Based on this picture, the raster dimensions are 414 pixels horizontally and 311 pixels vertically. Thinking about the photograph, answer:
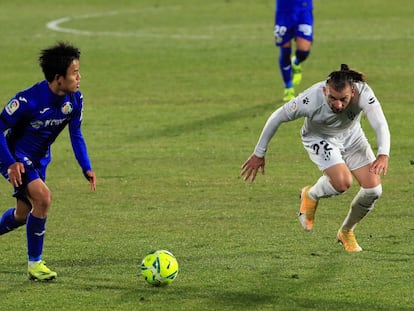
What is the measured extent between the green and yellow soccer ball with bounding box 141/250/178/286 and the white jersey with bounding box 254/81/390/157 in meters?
1.96

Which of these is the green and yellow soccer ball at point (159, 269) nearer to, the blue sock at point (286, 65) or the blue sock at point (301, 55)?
the blue sock at point (286, 65)

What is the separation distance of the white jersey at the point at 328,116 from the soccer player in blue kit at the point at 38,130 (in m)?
2.12

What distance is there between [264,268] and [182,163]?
727 cm

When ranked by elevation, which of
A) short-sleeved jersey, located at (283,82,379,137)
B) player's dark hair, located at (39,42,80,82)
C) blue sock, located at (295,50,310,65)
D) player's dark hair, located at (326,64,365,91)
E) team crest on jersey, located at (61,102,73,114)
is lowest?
blue sock, located at (295,50,310,65)

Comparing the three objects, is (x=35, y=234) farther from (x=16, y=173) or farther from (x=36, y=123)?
(x=36, y=123)

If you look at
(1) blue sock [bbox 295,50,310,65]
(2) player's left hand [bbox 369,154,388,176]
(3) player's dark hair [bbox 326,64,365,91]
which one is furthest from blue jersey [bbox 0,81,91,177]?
(1) blue sock [bbox 295,50,310,65]

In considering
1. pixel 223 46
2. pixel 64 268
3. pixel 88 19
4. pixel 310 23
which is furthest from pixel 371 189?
pixel 88 19

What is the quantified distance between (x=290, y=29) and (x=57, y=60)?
42.8ft

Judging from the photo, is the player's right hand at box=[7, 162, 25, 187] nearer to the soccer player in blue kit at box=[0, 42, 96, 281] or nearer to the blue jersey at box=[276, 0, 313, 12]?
the soccer player in blue kit at box=[0, 42, 96, 281]

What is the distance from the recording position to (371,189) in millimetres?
12984

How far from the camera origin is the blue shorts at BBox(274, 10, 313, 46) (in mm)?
24125

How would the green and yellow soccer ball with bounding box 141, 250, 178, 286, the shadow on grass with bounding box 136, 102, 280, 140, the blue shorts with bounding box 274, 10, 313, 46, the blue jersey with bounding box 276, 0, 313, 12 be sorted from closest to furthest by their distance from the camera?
the green and yellow soccer ball with bounding box 141, 250, 178, 286
the shadow on grass with bounding box 136, 102, 280, 140
the blue jersey with bounding box 276, 0, 313, 12
the blue shorts with bounding box 274, 10, 313, 46

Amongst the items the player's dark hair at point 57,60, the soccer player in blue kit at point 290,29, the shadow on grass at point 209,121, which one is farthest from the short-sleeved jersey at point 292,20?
the player's dark hair at point 57,60

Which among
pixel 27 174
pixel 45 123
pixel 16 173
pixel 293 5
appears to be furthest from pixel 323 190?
pixel 293 5
